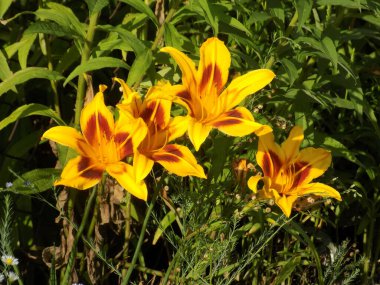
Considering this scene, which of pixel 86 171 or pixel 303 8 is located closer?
pixel 86 171

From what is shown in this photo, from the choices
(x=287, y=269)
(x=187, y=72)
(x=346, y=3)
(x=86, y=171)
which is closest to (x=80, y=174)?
(x=86, y=171)

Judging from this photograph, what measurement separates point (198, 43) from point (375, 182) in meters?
0.88

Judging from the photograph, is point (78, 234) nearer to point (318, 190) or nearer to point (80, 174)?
point (80, 174)

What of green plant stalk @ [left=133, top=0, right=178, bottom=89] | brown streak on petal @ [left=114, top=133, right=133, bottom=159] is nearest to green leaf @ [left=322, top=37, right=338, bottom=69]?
green plant stalk @ [left=133, top=0, right=178, bottom=89]

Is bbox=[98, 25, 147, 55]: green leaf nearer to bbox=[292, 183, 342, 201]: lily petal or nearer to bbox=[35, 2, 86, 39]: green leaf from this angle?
bbox=[35, 2, 86, 39]: green leaf

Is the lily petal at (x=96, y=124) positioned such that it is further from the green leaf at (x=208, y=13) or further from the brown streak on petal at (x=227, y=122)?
the green leaf at (x=208, y=13)

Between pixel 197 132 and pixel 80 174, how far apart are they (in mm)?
296

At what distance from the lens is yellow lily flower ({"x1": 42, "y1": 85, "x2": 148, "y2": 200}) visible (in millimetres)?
1794

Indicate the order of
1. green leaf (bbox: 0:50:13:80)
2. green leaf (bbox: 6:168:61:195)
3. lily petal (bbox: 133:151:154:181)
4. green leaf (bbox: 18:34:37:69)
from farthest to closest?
green leaf (bbox: 18:34:37:69) < green leaf (bbox: 0:50:13:80) < green leaf (bbox: 6:168:61:195) < lily petal (bbox: 133:151:154:181)

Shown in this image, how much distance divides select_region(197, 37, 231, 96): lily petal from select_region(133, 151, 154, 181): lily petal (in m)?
0.25

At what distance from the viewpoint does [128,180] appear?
1.81 m

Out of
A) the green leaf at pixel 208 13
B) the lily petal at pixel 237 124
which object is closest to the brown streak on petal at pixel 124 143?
the lily petal at pixel 237 124

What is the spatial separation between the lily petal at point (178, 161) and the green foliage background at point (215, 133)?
0.27 meters

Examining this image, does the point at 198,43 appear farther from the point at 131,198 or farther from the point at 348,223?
the point at 348,223
